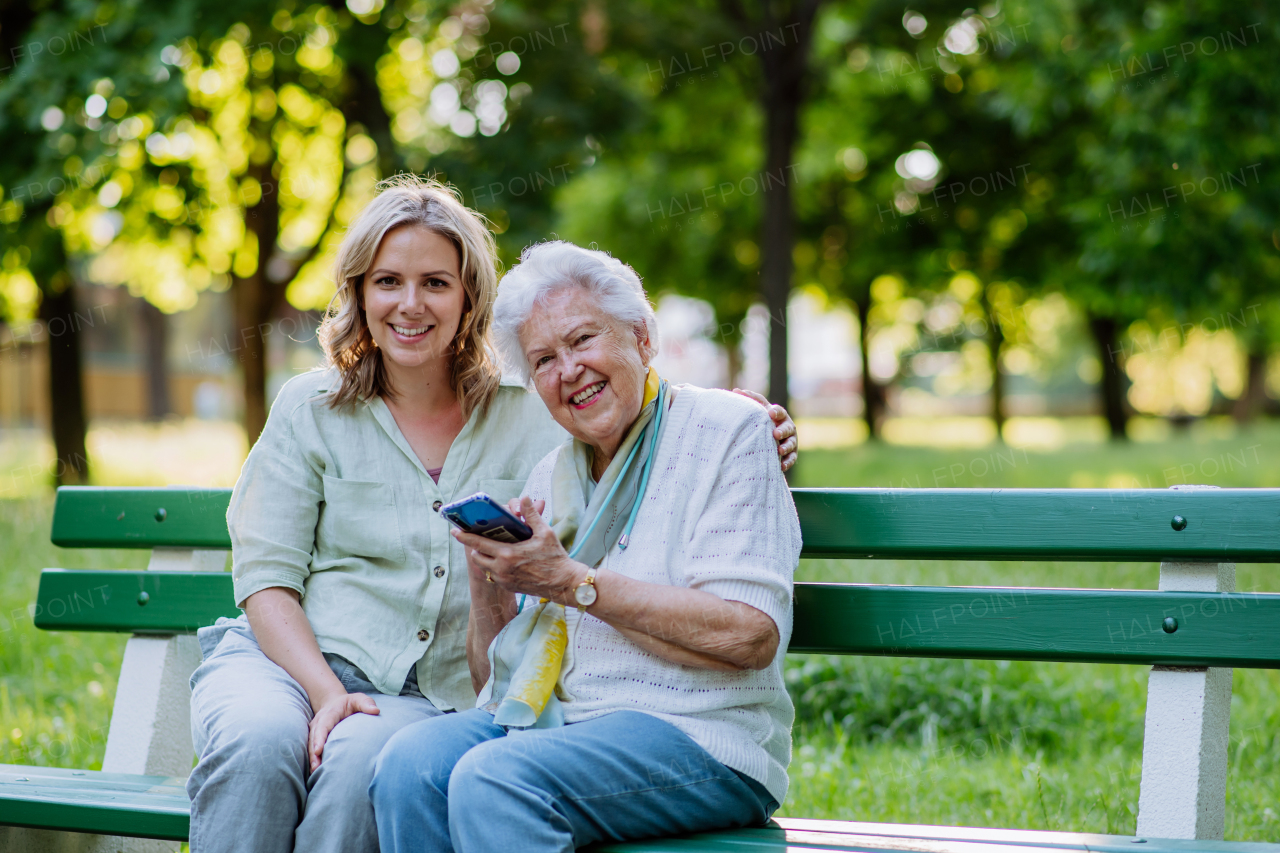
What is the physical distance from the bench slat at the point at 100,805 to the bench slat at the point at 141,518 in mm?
694

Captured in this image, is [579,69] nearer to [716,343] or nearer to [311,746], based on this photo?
[311,746]

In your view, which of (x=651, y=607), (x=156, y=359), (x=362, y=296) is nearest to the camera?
(x=651, y=607)

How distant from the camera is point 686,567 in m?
2.48

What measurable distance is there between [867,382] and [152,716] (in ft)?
77.2

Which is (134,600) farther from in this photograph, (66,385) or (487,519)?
(66,385)

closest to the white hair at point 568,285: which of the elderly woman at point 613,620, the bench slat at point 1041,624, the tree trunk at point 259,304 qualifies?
the elderly woman at point 613,620

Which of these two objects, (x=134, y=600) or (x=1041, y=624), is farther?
(x=134, y=600)

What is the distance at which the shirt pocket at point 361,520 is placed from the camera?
2.89 meters

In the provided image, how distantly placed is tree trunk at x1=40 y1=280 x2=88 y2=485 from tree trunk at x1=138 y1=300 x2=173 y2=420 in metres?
30.7

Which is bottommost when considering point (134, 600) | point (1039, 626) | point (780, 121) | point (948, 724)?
point (948, 724)

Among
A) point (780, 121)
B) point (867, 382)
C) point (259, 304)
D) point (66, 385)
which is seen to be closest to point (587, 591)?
point (780, 121)

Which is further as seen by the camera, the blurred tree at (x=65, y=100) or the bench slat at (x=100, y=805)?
the blurred tree at (x=65, y=100)

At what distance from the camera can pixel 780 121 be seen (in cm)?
1079

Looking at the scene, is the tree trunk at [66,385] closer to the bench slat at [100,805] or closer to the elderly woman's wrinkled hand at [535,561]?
the bench slat at [100,805]
